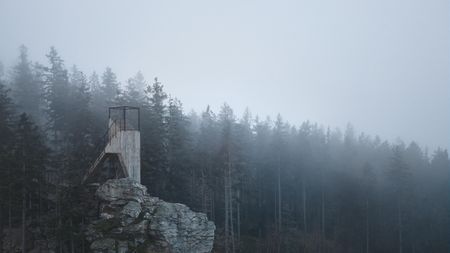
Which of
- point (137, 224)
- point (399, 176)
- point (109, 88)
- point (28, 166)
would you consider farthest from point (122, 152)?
point (399, 176)

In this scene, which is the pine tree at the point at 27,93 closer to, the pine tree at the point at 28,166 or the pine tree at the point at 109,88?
the pine tree at the point at 109,88

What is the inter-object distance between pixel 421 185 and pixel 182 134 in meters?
49.6

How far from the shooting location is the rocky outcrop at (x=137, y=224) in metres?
23.7

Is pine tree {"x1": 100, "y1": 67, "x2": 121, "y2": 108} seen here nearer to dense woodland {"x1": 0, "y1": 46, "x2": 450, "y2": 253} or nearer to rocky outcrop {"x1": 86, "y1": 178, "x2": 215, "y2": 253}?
dense woodland {"x1": 0, "y1": 46, "x2": 450, "y2": 253}

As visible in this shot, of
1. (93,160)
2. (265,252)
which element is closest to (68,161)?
(93,160)

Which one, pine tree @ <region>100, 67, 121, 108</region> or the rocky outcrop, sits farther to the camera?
pine tree @ <region>100, 67, 121, 108</region>

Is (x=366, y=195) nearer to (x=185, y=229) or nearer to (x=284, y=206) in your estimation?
(x=284, y=206)

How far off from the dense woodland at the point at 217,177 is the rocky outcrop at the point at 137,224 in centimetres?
174

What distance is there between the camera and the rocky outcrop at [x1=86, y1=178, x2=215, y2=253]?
23.7 metres

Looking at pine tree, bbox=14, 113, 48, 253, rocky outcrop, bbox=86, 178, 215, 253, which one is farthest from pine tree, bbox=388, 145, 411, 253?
pine tree, bbox=14, 113, 48, 253

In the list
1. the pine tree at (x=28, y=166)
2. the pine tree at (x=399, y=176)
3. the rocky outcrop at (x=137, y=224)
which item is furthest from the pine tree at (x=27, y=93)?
the pine tree at (x=399, y=176)

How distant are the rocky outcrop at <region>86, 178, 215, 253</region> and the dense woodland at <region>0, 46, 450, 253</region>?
1741 millimetres

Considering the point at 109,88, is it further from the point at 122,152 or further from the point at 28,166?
the point at 28,166

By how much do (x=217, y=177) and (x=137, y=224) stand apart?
21.3 metres
